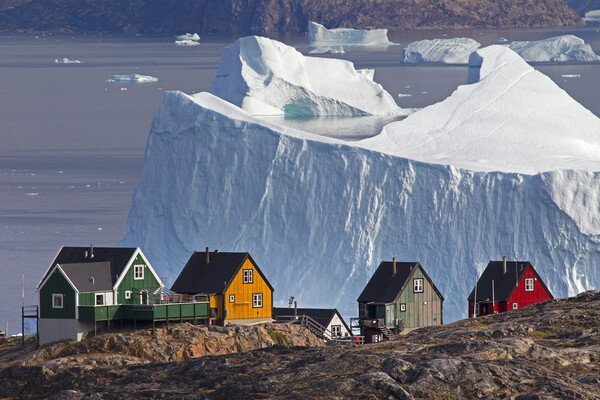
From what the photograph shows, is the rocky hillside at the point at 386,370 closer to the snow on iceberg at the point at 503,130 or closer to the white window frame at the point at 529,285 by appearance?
the white window frame at the point at 529,285

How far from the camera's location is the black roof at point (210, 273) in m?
25.1

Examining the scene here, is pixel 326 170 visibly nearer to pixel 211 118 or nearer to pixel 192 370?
pixel 211 118

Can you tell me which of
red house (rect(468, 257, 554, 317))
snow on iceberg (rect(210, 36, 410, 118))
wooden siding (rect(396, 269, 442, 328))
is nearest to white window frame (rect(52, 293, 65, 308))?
wooden siding (rect(396, 269, 442, 328))

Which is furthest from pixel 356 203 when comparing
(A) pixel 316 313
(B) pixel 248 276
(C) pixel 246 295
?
(C) pixel 246 295

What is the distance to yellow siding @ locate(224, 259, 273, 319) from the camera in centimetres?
2509

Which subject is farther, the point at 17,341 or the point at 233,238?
the point at 233,238

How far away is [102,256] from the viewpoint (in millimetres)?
24500

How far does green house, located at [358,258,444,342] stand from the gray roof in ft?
20.0

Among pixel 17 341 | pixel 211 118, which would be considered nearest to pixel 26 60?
pixel 211 118

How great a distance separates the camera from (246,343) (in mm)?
22516

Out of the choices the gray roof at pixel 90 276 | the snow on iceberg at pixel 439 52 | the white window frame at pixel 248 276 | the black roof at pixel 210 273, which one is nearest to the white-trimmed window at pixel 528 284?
the black roof at pixel 210 273

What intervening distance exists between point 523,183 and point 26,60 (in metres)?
127

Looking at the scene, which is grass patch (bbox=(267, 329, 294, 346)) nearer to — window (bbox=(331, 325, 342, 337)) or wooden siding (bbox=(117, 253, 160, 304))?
wooden siding (bbox=(117, 253, 160, 304))

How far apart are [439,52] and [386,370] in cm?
8294
